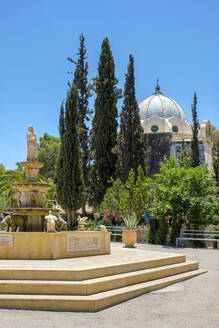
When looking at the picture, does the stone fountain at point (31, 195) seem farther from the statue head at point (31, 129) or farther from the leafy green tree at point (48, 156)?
the leafy green tree at point (48, 156)

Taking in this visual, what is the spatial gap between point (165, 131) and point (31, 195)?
31397 mm

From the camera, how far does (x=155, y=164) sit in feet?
120

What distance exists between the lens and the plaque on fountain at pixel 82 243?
8.46m

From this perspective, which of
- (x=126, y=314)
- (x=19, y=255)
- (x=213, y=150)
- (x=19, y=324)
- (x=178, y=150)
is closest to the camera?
(x=19, y=324)

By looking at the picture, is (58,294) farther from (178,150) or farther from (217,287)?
(178,150)

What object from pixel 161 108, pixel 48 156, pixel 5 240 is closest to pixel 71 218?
pixel 5 240

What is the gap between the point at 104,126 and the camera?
28578 millimetres

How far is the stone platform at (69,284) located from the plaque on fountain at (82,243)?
0.87 m

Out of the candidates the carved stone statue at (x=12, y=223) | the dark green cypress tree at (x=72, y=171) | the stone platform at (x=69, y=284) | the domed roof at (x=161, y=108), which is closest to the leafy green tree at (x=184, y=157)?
the domed roof at (x=161, y=108)

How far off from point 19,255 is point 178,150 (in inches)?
1173

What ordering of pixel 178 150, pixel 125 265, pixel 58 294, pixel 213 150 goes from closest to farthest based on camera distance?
pixel 58 294, pixel 125 265, pixel 178 150, pixel 213 150

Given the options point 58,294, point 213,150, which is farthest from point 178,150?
point 58,294

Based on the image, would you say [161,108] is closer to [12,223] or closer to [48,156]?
[48,156]

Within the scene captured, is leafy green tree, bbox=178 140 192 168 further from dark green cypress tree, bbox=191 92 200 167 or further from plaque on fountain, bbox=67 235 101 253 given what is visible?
plaque on fountain, bbox=67 235 101 253
